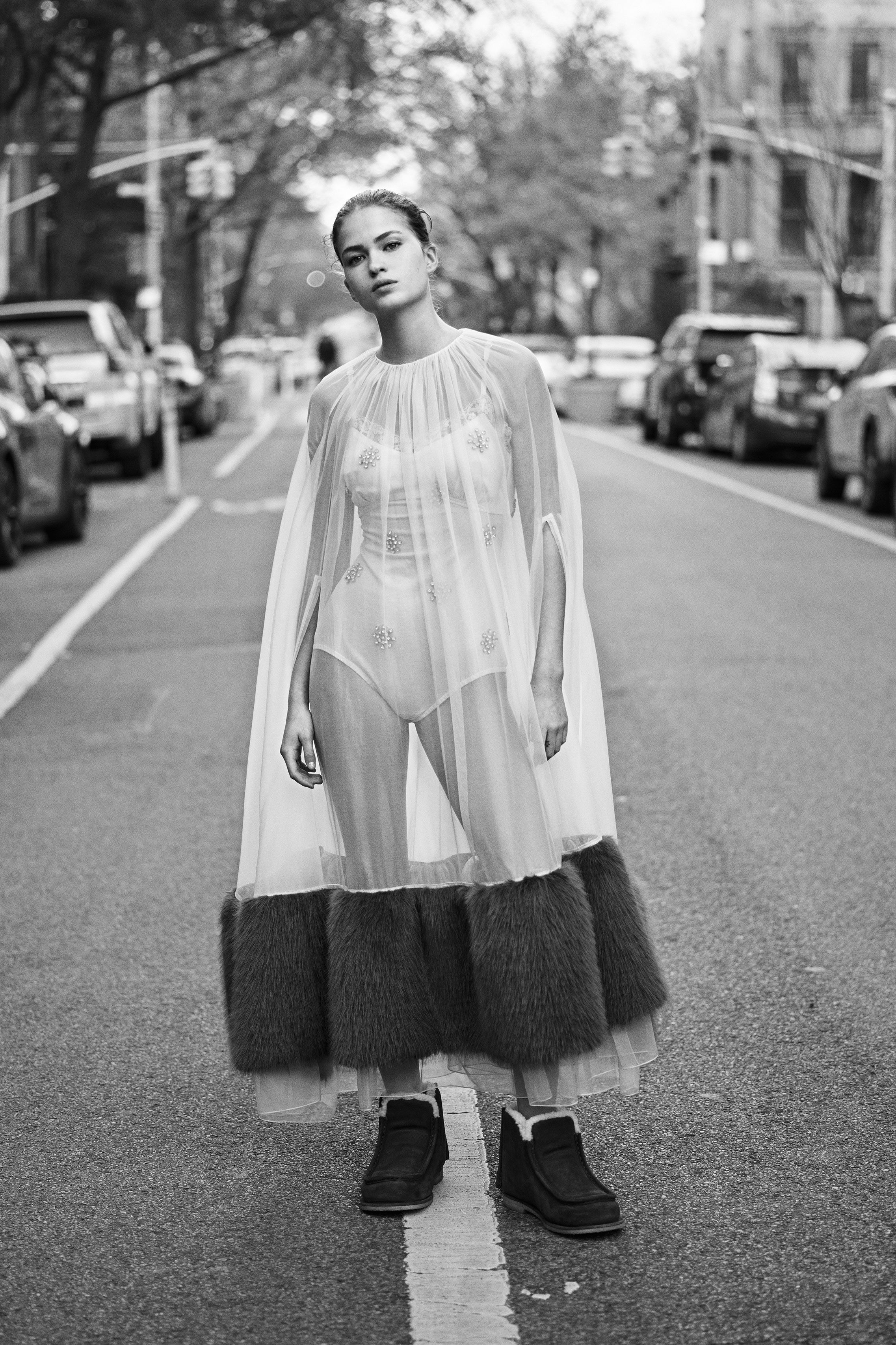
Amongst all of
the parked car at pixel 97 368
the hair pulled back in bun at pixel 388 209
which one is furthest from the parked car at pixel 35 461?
the hair pulled back in bun at pixel 388 209

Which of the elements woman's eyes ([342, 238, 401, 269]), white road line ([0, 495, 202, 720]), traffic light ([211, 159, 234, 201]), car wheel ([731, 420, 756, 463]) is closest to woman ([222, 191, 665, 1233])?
woman's eyes ([342, 238, 401, 269])

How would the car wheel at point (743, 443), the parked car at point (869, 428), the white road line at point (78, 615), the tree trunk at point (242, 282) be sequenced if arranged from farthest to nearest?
the tree trunk at point (242, 282) → the car wheel at point (743, 443) → the parked car at point (869, 428) → the white road line at point (78, 615)

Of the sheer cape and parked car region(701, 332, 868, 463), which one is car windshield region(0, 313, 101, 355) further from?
the sheer cape

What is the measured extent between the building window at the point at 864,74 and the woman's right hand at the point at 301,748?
41.5 meters

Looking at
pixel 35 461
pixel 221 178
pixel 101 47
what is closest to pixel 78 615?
pixel 35 461

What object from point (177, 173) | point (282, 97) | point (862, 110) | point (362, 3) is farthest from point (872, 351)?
point (177, 173)

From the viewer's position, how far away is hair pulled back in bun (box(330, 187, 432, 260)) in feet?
13.0

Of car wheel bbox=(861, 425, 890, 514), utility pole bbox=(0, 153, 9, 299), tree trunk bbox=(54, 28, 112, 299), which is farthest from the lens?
utility pole bbox=(0, 153, 9, 299)

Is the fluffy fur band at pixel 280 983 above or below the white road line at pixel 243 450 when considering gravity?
above

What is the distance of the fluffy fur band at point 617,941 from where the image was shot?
395 centimetres

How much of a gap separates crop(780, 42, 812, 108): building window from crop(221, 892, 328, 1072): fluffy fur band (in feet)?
131

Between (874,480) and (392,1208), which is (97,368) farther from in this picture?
(392,1208)

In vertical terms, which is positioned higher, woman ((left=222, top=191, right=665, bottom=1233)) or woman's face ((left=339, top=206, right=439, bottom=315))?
woman's face ((left=339, top=206, right=439, bottom=315))

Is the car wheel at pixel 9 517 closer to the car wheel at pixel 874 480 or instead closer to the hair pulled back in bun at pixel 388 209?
the car wheel at pixel 874 480
